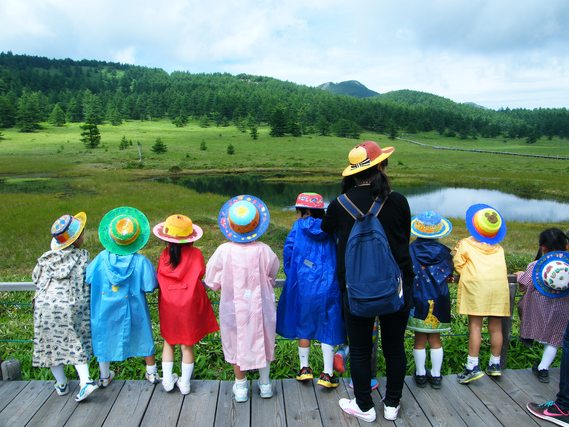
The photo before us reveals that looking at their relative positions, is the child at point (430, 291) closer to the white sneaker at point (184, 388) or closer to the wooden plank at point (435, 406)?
the wooden plank at point (435, 406)

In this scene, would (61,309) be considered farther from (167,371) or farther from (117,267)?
(167,371)

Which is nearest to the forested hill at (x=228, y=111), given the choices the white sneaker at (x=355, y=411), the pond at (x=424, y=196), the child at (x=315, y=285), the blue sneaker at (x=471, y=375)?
the pond at (x=424, y=196)

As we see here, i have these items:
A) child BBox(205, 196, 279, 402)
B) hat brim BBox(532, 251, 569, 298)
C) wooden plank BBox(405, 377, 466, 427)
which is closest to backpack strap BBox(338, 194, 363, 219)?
child BBox(205, 196, 279, 402)

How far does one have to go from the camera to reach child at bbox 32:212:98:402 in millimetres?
3027

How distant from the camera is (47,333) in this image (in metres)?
3.04

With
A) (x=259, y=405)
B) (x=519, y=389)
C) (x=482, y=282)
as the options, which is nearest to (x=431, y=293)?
(x=482, y=282)

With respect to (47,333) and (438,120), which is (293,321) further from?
(438,120)

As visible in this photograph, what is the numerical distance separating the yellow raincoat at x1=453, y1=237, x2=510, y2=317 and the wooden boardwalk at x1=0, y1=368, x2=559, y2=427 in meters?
0.68

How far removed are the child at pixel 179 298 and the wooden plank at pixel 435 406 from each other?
6.19 ft

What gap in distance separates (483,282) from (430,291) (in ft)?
1.59

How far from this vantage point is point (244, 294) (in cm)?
296

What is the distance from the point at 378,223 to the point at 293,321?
1.26m

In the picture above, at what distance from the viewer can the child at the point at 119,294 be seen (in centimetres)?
305

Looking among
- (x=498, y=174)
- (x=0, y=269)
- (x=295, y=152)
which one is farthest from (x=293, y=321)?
(x=295, y=152)
